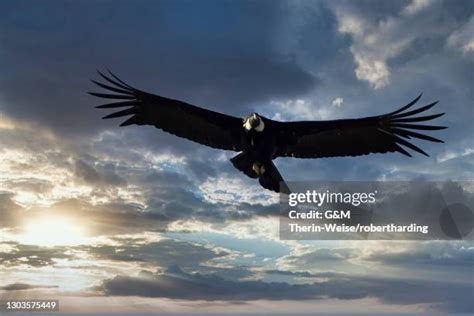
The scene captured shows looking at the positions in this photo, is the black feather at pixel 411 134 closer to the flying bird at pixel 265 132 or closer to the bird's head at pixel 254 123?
the flying bird at pixel 265 132

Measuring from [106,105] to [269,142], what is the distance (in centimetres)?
468

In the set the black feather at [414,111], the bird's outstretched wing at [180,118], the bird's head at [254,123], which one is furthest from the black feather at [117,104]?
the black feather at [414,111]

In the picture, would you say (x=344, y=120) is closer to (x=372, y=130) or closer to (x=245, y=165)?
(x=372, y=130)

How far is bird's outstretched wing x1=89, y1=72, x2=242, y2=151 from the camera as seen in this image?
15914mm

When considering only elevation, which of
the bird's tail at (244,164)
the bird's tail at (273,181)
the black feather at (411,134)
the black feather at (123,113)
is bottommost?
the bird's tail at (273,181)

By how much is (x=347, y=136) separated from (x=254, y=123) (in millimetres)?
3101

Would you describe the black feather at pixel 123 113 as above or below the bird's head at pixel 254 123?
above

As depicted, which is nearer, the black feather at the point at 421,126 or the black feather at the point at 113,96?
the black feather at the point at 421,126

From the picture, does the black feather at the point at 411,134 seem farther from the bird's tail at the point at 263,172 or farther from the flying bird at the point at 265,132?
the bird's tail at the point at 263,172

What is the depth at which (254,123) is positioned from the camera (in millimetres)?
15102

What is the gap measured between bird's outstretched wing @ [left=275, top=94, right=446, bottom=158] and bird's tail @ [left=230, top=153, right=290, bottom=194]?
133cm

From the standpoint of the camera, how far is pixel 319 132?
16.2 m

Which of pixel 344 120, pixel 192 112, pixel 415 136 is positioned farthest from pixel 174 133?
pixel 415 136

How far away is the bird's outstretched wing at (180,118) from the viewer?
1591cm
